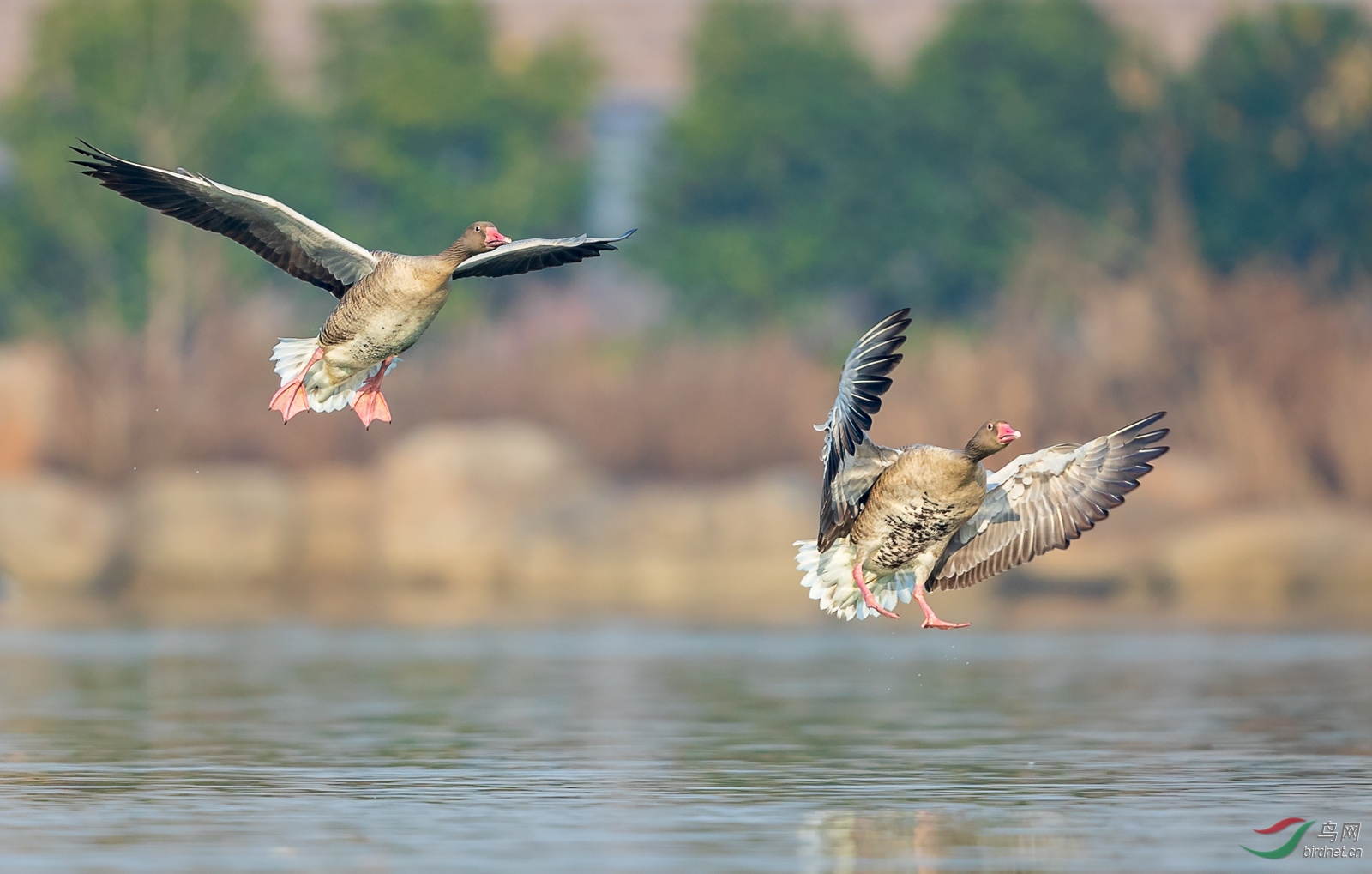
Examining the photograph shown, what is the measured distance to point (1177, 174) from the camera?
53719 millimetres

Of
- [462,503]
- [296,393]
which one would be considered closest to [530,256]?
[296,393]

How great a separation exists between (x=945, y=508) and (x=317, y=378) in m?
4.19

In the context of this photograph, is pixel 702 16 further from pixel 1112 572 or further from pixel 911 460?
pixel 911 460

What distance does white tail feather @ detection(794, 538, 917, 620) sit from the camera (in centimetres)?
1817

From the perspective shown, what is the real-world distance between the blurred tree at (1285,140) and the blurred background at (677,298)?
9 cm

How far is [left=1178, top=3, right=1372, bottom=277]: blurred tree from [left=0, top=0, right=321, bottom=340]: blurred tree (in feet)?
69.0

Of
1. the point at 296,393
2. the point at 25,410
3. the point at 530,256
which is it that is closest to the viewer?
the point at 296,393

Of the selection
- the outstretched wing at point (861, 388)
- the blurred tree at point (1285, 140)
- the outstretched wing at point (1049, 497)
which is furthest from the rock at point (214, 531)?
the outstretched wing at point (861, 388)

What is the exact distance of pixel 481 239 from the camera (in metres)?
17.4

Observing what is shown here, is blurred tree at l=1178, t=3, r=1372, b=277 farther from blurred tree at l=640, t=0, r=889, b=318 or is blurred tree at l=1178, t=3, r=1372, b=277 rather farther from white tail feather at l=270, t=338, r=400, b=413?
white tail feather at l=270, t=338, r=400, b=413

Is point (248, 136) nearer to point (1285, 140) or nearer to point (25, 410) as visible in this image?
point (25, 410)

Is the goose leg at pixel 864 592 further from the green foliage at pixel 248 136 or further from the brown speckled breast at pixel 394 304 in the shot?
the green foliage at pixel 248 136

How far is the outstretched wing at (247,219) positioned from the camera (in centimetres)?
1750

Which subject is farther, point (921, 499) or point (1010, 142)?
point (1010, 142)
